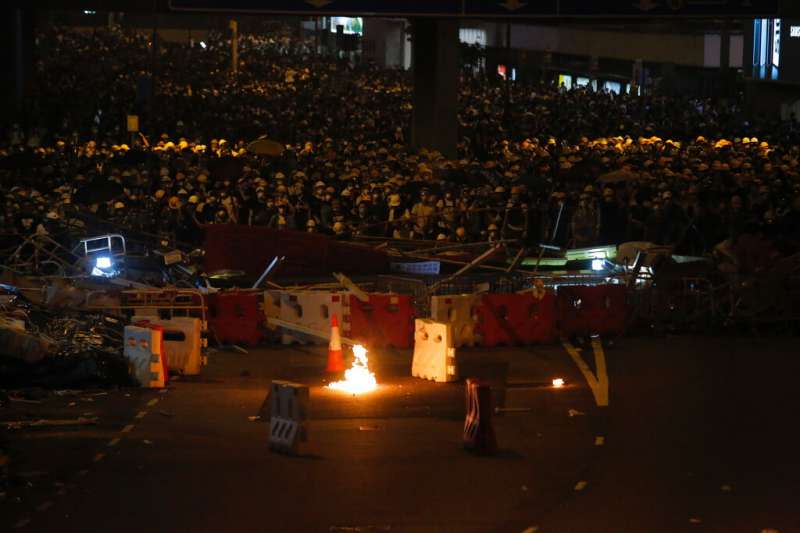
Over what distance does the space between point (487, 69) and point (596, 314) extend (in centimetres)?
7203

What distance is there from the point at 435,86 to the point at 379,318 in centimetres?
1892

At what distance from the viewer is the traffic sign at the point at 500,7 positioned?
32.4 meters

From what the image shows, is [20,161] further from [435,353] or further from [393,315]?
[435,353]

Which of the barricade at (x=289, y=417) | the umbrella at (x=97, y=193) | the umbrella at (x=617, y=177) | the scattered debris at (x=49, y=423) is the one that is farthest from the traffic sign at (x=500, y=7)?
the barricade at (x=289, y=417)

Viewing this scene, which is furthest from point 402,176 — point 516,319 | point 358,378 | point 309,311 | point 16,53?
point 16,53

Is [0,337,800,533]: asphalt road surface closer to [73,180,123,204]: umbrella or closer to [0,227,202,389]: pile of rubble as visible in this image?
[0,227,202,389]: pile of rubble

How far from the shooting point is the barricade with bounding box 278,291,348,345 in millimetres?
19047

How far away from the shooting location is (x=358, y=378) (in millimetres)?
16625

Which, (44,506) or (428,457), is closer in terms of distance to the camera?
(44,506)

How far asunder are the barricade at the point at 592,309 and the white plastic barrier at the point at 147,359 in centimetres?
602

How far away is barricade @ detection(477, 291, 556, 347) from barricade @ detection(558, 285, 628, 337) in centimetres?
18

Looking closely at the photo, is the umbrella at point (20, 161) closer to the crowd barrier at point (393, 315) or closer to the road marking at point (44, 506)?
the crowd barrier at point (393, 315)

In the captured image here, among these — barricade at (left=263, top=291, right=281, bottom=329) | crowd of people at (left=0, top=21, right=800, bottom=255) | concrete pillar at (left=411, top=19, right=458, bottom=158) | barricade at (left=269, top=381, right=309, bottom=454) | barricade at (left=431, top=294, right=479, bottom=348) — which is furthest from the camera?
concrete pillar at (left=411, top=19, right=458, bottom=158)

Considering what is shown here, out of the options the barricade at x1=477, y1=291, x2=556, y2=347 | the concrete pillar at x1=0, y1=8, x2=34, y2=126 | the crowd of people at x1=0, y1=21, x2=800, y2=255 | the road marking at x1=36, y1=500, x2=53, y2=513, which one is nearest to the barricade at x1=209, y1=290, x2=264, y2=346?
the barricade at x1=477, y1=291, x2=556, y2=347
